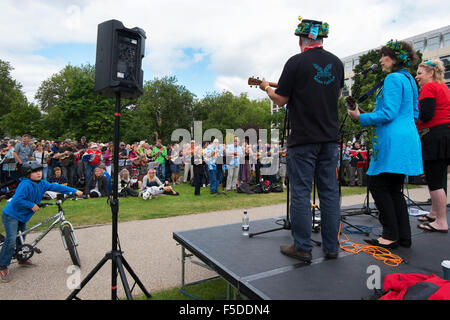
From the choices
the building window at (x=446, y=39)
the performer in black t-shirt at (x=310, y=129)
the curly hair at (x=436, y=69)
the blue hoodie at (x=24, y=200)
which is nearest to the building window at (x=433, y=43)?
the building window at (x=446, y=39)

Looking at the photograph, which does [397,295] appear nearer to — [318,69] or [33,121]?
[318,69]

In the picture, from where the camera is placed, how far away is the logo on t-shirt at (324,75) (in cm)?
246

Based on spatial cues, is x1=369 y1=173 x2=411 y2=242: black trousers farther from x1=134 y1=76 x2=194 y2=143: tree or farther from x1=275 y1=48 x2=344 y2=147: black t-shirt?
x1=134 y1=76 x2=194 y2=143: tree

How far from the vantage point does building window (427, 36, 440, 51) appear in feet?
136

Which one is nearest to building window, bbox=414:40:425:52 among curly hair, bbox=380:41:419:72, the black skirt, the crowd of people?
the crowd of people

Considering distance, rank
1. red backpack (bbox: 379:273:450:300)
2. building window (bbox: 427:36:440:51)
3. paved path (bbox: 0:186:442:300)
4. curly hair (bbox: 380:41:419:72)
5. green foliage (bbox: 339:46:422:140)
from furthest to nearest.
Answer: building window (bbox: 427:36:440:51) < green foliage (bbox: 339:46:422:140) < paved path (bbox: 0:186:442:300) < curly hair (bbox: 380:41:419:72) < red backpack (bbox: 379:273:450:300)

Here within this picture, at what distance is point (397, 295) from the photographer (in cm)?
180

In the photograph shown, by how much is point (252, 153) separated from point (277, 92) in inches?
365

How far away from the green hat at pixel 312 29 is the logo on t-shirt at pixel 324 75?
0.30 metres

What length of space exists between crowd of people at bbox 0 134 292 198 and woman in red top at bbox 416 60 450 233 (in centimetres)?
548

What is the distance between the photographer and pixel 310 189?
254 cm

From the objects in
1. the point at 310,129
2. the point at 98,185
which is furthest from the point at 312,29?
the point at 98,185

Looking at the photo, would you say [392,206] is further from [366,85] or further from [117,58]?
[366,85]
